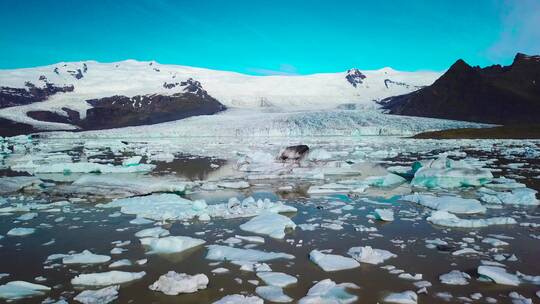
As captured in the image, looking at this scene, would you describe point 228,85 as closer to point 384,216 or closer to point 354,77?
point 354,77

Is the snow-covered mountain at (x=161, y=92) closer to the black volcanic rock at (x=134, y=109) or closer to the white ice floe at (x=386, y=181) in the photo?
the black volcanic rock at (x=134, y=109)

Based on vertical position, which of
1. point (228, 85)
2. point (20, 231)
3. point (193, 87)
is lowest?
point (20, 231)

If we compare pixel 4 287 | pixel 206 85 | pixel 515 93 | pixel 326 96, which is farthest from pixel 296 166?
pixel 206 85

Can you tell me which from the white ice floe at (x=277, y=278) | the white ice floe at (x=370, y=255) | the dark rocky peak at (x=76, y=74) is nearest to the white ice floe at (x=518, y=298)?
the white ice floe at (x=370, y=255)

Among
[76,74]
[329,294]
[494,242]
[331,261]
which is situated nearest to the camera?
[329,294]

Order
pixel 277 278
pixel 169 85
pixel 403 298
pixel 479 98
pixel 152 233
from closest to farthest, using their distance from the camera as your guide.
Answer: pixel 403 298 → pixel 277 278 → pixel 152 233 → pixel 479 98 → pixel 169 85

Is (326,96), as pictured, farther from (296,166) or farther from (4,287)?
(4,287)

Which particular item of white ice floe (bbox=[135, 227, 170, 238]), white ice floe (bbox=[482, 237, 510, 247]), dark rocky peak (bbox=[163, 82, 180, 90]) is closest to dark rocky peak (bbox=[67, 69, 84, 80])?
dark rocky peak (bbox=[163, 82, 180, 90])

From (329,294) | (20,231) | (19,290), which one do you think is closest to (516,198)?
(329,294)

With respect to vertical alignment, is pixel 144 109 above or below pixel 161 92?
below
